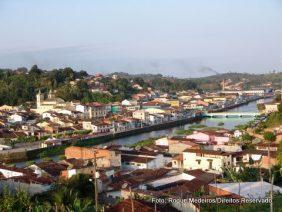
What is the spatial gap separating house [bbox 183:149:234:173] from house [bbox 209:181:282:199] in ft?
13.1

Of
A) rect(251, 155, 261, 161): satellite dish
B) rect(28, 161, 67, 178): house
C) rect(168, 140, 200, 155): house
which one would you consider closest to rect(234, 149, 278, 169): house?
rect(251, 155, 261, 161): satellite dish

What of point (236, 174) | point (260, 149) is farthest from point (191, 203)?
point (260, 149)

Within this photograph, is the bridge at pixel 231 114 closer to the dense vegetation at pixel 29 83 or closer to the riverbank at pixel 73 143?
the riverbank at pixel 73 143

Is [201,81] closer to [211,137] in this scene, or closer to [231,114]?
[231,114]

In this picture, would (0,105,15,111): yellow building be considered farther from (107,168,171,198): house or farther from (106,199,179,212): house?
(106,199,179,212): house

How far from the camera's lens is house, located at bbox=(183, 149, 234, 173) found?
1082 centimetres

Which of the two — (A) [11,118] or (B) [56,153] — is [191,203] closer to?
(B) [56,153]

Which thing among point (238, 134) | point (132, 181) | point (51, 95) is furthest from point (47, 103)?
point (132, 181)

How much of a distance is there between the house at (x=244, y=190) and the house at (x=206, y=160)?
→ 3.99 metres

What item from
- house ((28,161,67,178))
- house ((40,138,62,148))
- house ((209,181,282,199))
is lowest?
house ((40,138,62,148))

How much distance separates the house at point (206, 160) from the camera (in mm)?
10820

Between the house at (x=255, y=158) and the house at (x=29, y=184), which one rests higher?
the house at (x=29, y=184)

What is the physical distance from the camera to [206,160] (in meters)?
11.1

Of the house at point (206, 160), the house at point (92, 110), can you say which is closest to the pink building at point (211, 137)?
the house at point (206, 160)
